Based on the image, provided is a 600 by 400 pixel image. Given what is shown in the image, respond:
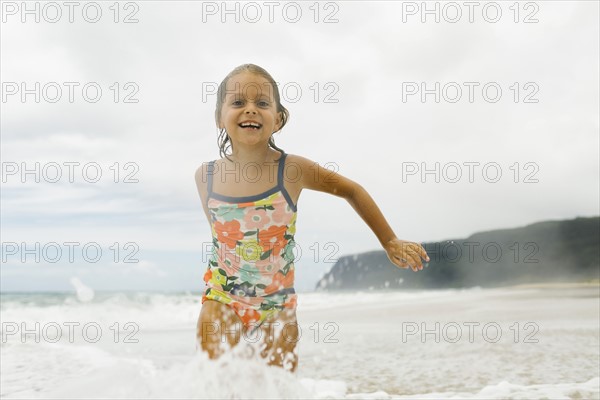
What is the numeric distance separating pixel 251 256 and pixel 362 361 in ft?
Answer: 9.11

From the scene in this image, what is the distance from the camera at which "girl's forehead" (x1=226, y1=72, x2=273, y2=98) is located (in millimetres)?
3086

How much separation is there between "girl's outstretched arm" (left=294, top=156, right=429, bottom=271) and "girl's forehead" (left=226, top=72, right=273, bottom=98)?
419mm

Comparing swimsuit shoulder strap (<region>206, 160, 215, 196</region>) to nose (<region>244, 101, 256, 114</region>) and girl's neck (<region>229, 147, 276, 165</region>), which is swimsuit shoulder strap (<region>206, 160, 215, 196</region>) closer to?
girl's neck (<region>229, 147, 276, 165</region>)

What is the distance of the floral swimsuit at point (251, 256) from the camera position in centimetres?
308

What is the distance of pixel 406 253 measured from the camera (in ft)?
10.1

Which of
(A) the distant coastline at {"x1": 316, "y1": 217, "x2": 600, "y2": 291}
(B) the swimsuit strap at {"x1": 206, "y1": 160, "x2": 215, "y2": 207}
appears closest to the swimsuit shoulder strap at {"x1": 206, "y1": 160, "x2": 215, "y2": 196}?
(B) the swimsuit strap at {"x1": 206, "y1": 160, "x2": 215, "y2": 207}

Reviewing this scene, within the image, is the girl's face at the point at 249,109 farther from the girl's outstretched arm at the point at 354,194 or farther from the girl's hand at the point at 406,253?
the girl's hand at the point at 406,253

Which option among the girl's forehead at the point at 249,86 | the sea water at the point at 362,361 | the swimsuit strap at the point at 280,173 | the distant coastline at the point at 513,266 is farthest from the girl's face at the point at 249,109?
the distant coastline at the point at 513,266

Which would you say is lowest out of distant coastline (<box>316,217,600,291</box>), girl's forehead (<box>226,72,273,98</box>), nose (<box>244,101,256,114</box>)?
distant coastline (<box>316,217,600,291</box>)

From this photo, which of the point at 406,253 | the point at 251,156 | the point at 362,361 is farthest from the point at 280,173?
the point at 362,361

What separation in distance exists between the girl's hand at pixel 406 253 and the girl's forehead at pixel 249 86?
1.04 meters

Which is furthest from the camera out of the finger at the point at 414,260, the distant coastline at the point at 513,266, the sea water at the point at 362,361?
the distant coastline at the point at 513,266

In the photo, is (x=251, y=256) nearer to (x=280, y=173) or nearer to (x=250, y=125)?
(x=280, y=173)

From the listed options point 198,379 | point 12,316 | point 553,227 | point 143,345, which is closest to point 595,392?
point 198,379
